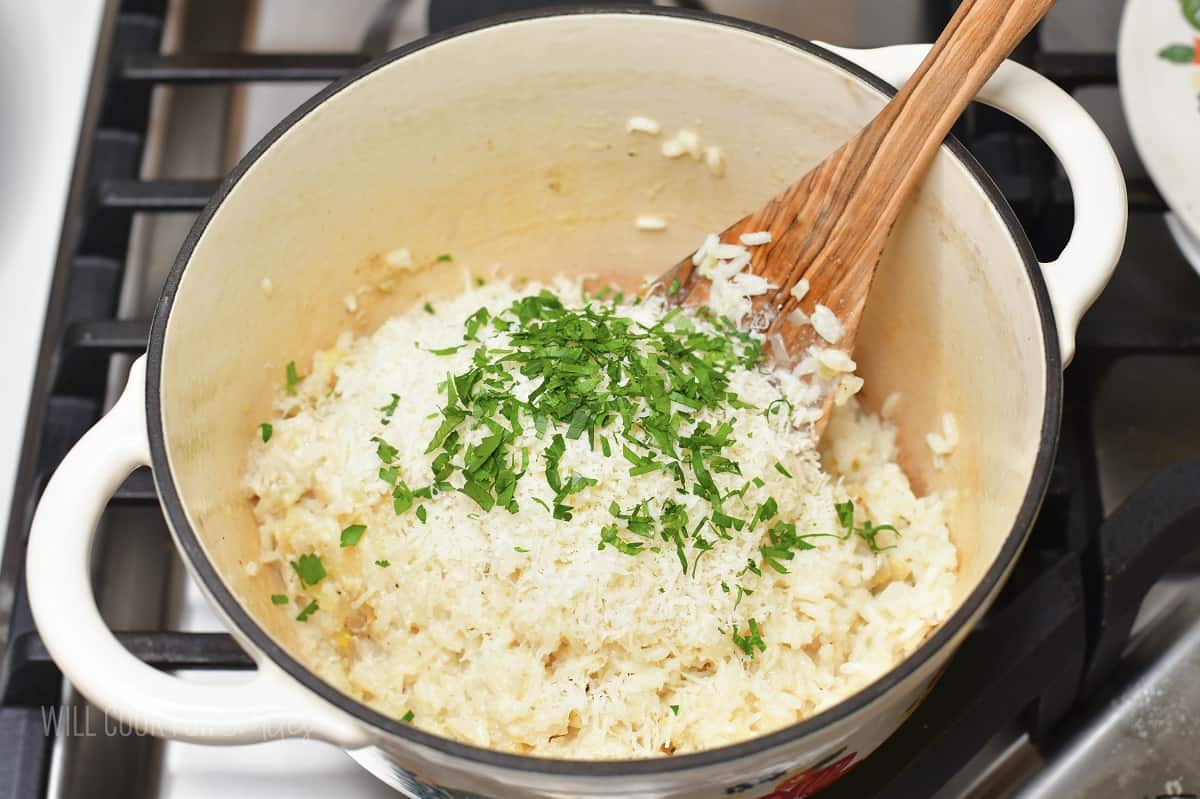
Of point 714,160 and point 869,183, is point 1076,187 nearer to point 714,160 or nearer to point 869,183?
point 869,183

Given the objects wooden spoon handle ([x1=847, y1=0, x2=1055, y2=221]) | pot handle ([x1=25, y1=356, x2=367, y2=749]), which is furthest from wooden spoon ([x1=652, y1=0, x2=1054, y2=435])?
pot handle ([x1=25, y1=356, x2=367, y2=749])

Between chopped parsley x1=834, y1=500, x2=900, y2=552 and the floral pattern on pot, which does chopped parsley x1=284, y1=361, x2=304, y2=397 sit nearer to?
chopped parsley x1=834, y1=500, x2=900, y2=552

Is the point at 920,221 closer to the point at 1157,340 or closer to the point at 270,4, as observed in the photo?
the point at 1157,340

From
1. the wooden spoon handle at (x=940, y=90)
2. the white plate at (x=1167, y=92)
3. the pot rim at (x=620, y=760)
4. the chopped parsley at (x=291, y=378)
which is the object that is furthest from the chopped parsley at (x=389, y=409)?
the white plate at (x=1167, y=92)

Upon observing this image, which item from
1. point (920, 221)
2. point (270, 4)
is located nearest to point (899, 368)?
point (920, 221)

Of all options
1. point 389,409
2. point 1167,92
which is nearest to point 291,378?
point 389,409
